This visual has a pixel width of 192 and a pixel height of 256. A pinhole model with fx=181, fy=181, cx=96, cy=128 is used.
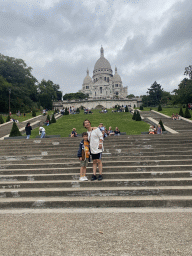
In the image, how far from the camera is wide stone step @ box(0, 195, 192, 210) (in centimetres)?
440

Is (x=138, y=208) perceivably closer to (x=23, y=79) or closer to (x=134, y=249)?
(x=134, y=249)

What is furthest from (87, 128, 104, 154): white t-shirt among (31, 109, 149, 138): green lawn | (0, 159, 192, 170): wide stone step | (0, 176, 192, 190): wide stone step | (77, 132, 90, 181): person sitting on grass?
(31, 109, 149, 138): green lawn

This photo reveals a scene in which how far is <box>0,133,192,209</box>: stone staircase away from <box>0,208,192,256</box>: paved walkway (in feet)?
0.96

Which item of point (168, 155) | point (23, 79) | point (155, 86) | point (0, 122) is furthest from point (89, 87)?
point (168, 155)

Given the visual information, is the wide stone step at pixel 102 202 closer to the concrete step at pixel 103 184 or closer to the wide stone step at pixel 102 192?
the wide stone step at pixel 102 192

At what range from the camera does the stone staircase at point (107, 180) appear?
14.9ft

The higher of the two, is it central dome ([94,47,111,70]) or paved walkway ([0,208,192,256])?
central dome ([94,47,111,70])

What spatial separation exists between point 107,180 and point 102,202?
3.12ft

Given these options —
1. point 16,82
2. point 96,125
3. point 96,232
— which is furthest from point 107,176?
point 16,82

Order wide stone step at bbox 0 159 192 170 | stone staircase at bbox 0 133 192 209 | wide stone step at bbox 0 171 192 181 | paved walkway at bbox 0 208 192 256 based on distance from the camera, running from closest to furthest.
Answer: paved walkway at bbox 0 208 192 256 < stone staircase at bbox 0 133 192 209 < wide stone step at bbox 0 171 192 181 < wide stone step at bbox 0 159 192 170

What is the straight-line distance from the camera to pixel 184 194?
4.80m

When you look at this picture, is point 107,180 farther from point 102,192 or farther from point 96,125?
point 96,125

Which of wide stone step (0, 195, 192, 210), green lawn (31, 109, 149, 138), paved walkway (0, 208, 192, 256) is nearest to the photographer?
paved walkway (0, 208, 192, 256)

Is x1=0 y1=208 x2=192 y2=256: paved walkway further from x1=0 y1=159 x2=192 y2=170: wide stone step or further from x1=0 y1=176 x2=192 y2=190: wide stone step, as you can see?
x1=0 y1=159 x2=192 y2=170: wide stone step
